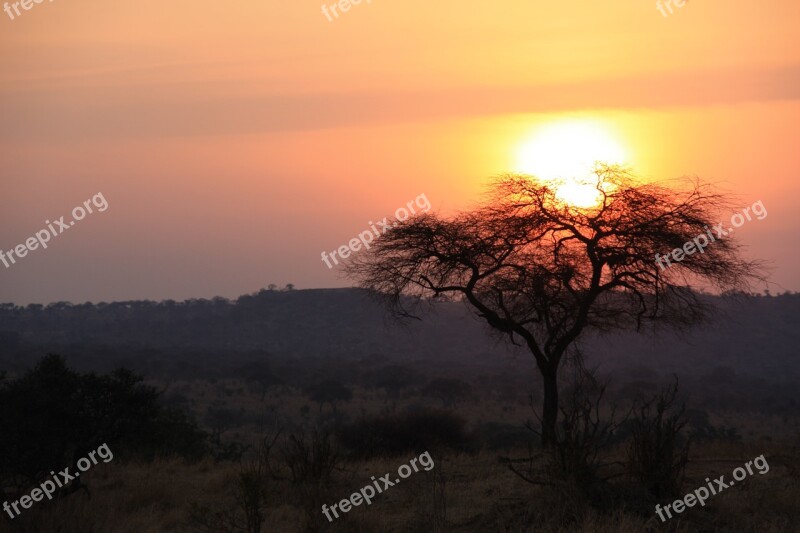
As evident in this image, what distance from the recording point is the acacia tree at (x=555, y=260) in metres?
21.5

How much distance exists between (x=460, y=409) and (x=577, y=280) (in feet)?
122

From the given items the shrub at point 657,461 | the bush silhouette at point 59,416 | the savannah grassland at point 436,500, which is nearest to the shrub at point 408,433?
the savannah grassland at point 436,500

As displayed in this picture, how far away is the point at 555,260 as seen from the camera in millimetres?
21844

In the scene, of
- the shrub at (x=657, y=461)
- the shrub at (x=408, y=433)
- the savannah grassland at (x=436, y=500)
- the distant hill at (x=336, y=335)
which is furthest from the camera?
the distant hill at (x=336, y=335)

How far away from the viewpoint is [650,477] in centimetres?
1302
